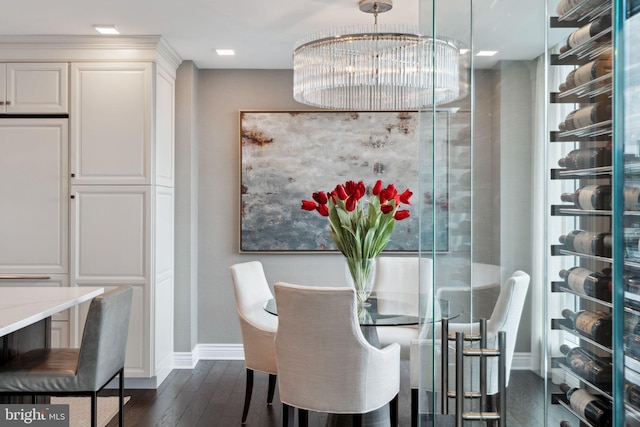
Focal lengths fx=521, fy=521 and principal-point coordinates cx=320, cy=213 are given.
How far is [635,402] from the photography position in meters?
0.54

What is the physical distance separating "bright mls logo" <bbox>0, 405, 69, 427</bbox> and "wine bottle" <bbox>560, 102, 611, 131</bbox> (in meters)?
2.64

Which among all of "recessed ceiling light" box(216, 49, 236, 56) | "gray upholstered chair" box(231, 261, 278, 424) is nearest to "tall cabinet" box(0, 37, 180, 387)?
"recessed ceiling light" box(216, 49, 236, 56)

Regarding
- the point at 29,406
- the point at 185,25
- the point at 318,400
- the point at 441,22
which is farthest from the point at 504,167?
the point at 185,25

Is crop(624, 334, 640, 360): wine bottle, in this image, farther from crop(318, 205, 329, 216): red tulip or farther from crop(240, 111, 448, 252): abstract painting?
crop(240, 111, 448, 252): abstract painting

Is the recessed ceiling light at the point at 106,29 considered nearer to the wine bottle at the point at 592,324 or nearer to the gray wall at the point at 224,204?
the gray wall at the point at 224,204

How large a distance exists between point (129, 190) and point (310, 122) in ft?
5.48

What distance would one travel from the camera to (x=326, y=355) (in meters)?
2.40

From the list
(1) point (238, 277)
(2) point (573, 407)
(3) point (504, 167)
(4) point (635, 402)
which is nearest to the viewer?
(4) point (635, 402)

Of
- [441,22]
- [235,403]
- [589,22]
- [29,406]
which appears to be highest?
[441,22]

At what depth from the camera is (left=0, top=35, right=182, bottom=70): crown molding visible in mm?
3732

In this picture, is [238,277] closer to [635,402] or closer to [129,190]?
[129,190]

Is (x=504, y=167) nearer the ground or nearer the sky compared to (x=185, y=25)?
nearer the ground

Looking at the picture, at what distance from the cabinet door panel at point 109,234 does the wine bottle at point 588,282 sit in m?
3.49

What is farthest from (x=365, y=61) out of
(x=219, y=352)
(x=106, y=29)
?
(x=219, y=352)
